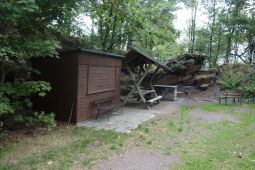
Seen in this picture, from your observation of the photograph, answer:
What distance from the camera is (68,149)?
383 centimetres

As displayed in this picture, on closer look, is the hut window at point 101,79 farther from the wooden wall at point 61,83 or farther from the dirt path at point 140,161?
the dirt path at point 140,161

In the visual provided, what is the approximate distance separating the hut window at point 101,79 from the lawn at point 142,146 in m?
1.62

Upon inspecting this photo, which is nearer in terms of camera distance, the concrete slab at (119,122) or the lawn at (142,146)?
the lawn at (142,146)

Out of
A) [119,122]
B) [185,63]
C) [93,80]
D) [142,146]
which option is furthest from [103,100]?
[185,63]

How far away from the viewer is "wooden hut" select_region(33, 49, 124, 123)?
575cm

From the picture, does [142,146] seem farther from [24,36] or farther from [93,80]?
[24,36]

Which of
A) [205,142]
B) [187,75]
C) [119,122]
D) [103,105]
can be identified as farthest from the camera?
[187,75]

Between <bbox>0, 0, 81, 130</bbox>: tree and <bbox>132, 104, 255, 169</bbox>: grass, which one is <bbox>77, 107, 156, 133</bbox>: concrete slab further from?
<bbox>0, 0, 81, 130</bbox>: tree

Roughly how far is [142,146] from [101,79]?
11.2 ft

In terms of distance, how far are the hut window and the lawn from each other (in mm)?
1624

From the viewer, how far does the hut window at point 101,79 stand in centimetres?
631

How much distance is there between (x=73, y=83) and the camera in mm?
5754

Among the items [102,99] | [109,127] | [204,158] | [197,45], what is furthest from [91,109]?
[197,45]

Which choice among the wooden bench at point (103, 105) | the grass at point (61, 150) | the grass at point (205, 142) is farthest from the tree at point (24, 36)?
the grass at point (205, 142)
